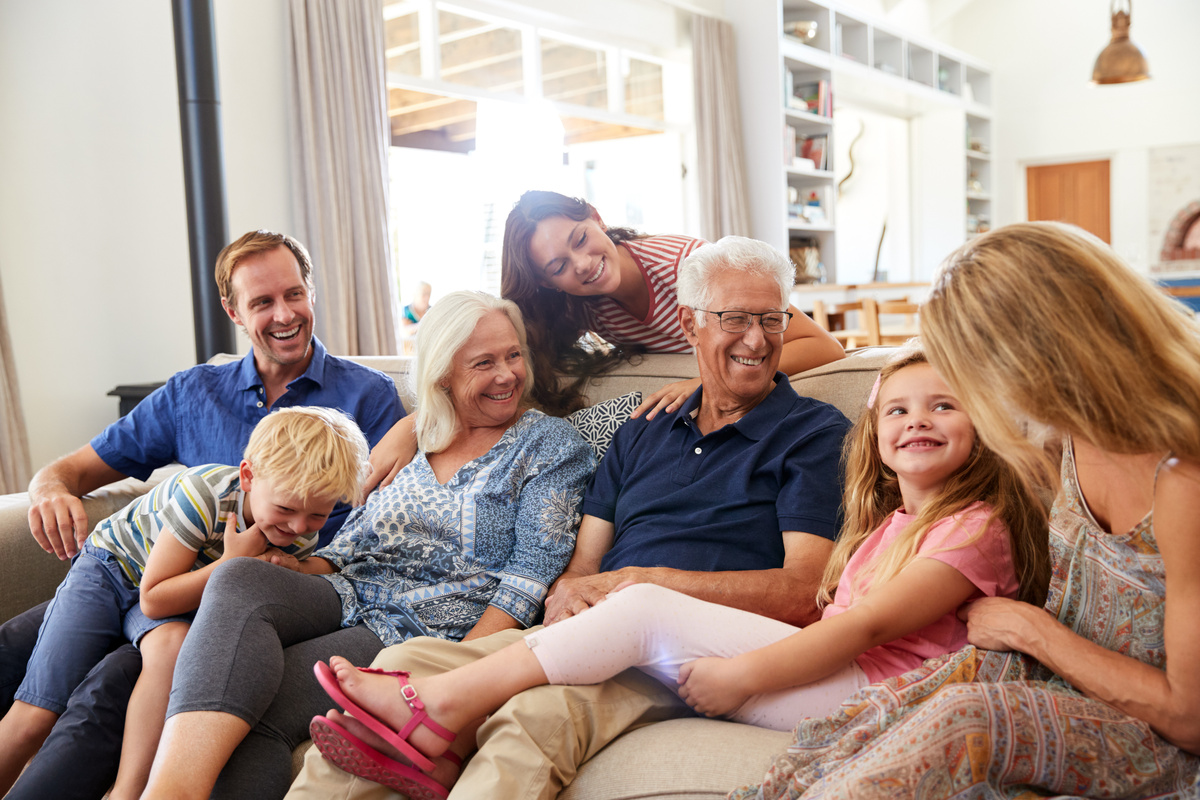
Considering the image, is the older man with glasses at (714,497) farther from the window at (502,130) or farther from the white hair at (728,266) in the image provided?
the window at (502,130)

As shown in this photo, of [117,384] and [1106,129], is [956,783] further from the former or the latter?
[1106,129]

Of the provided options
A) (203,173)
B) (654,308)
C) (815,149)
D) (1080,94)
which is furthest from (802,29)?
(654,308)

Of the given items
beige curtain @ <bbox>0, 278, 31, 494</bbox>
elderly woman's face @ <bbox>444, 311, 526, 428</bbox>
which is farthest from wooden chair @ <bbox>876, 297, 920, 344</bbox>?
beige curtain @ <bbox>0, 278, 31, 494</bbox>

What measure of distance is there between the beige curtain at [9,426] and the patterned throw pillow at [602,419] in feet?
7.58

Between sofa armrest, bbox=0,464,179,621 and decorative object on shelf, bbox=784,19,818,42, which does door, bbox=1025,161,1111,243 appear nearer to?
decorative object on shelf, bbox=784,19,818,42

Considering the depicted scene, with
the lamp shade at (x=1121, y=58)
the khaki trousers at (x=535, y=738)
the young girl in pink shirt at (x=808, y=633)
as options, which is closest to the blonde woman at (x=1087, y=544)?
the young girl in pink shirt at (x=808, y=633)

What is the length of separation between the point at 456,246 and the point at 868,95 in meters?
4.12

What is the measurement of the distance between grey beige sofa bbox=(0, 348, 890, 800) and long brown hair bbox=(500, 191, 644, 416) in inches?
2.5

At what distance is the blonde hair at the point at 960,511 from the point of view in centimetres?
133

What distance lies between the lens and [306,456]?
1577 millimetres

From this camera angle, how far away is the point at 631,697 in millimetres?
1357

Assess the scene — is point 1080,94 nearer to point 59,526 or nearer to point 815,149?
point 815,149

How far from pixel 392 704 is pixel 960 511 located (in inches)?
32.7

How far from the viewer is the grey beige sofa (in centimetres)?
118
